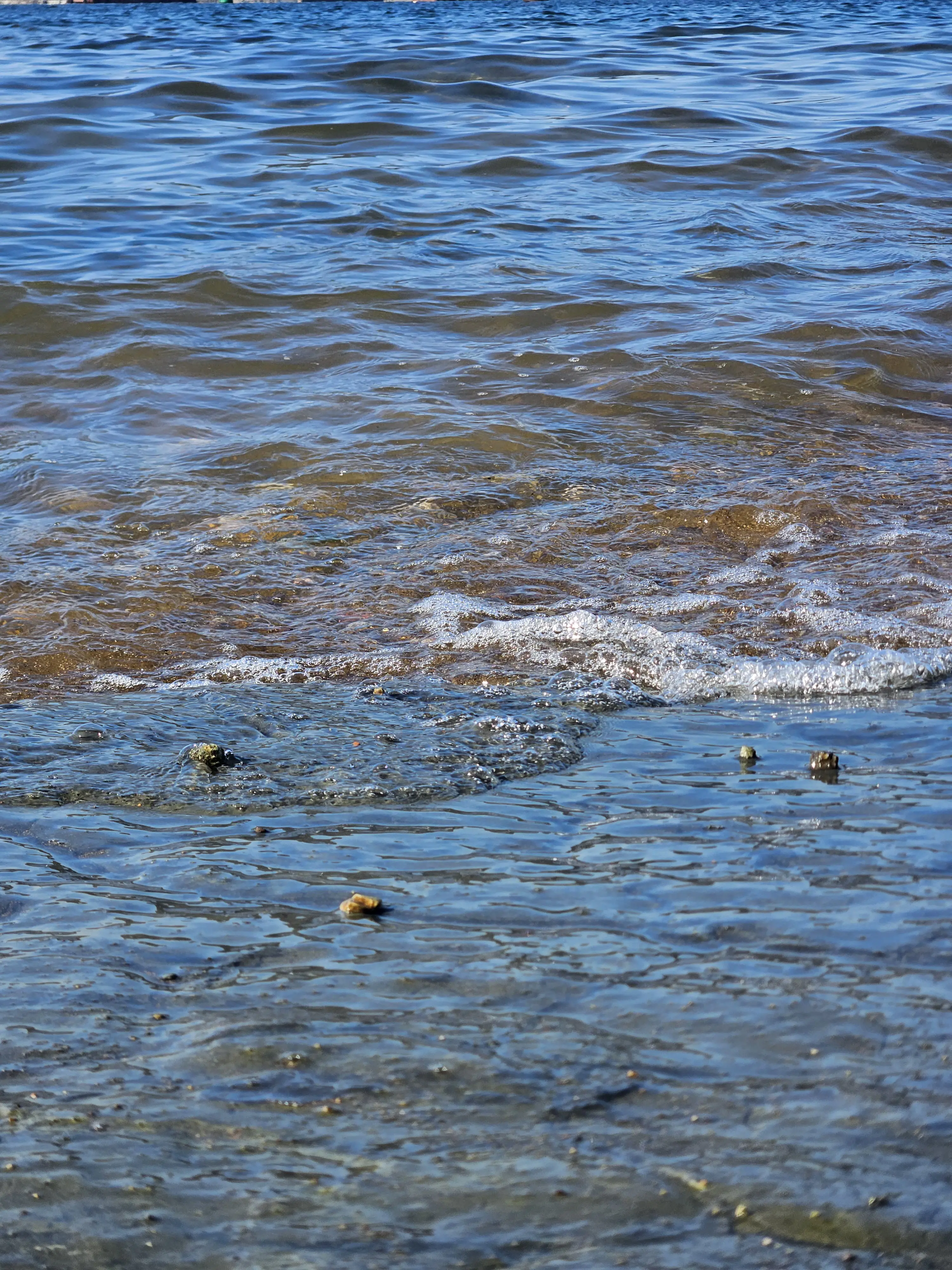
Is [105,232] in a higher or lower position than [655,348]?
higher

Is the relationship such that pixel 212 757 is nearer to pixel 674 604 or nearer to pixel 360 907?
pixel 360 907

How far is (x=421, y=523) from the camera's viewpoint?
15.2 ft

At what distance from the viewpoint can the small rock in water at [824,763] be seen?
8.79ft

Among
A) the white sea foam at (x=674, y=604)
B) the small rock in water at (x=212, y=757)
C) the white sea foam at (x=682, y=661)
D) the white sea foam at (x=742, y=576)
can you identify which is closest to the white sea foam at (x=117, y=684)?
the small rock in water at (x=212, y=757)

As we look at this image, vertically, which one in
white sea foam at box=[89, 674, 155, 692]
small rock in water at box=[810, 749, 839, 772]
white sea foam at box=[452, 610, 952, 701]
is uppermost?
small rock in water at box=[810, 749, 839, 772]

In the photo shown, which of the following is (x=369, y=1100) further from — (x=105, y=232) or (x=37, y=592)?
(x=105, y=232)

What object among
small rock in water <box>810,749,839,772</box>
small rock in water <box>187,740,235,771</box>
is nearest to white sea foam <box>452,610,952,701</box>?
small rock in water <box>810,749,839,772</box>

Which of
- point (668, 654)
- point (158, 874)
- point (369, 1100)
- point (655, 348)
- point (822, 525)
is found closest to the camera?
point (369, 1100)

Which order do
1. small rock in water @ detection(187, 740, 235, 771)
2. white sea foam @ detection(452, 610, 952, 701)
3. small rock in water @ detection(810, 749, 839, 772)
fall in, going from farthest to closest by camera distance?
white sea foam @ detection(452, 610, 952, 701), small rock in water @ detection(187, 740, 235, 771), small rock in water @ detection(810, 749, 839, 772)

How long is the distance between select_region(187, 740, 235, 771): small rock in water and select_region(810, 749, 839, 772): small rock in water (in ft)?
4.07

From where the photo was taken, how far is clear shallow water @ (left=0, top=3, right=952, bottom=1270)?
1.61m

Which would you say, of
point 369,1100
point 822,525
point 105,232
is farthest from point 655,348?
point 369,1100

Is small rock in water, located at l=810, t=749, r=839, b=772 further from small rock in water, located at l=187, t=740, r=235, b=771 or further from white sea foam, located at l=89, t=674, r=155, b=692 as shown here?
white sea foam, located at l=89, t=674, r=155, b=692

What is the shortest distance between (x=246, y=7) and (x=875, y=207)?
1924 centimetres
